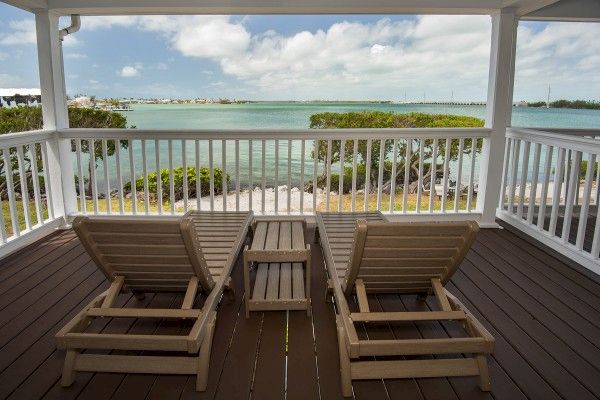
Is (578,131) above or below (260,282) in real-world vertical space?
above

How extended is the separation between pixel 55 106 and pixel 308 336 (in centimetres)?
394

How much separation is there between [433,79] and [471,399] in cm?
1076

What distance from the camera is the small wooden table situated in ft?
8.66

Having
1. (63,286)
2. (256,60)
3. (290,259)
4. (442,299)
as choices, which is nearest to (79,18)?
(63,286)

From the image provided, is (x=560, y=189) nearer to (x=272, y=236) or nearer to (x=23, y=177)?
(x=272, y=236)

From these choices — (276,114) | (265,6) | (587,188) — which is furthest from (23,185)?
(587,188)

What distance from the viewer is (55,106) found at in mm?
4664

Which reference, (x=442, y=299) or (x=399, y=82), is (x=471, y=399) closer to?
(x=442, y=299)

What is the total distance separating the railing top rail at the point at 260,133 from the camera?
15.3 feet

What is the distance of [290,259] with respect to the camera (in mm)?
2730

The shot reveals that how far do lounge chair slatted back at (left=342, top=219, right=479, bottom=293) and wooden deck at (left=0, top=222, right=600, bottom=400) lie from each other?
0.34 meters

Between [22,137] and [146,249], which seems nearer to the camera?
[146,249]

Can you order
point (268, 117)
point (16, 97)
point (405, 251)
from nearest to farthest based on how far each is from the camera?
1. point (405, 251)
2. point (16, 97)
3. point (268, 117)

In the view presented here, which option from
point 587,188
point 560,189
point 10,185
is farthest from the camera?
point 560,189
